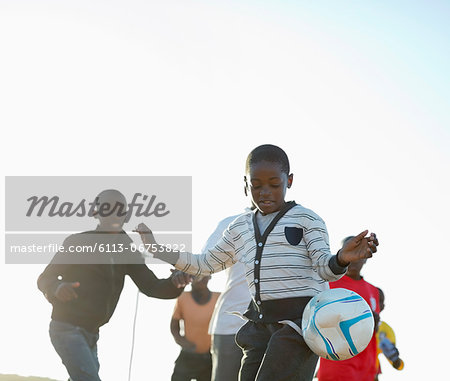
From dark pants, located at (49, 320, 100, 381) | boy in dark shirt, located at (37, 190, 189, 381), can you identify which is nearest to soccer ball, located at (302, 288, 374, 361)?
boy in dark shirt, located at (37, 190, 189, 381)

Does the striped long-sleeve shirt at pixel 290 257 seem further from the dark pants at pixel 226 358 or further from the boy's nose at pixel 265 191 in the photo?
the dark pants at pixel 226 358

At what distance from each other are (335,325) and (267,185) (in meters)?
1.01

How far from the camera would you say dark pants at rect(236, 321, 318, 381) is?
5.11 meters

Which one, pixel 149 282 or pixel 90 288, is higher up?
pixel 149 282

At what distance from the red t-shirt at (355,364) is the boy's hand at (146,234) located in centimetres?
400

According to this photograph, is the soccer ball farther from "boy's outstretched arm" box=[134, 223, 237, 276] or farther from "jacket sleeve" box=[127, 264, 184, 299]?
"jacket sleeve" box=[127, 264, 184, 299]

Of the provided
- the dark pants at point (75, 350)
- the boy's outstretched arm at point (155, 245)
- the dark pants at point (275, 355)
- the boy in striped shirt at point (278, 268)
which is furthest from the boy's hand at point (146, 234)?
the dark pants at point (75, 350)

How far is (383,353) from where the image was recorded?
11109 millimetres

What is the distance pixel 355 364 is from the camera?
9.21 meters

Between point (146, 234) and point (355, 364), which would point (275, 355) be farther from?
point (355, 364)

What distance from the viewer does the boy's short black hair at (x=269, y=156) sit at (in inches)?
219

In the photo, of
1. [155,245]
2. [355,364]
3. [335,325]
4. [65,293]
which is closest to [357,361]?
[355,364]

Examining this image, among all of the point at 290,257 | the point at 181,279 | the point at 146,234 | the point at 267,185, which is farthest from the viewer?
the point at 181,279

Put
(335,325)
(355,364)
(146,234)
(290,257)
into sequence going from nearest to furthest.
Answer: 1. (335,325)
2. (290,257)
3. (146,234)
4. (355,364)
